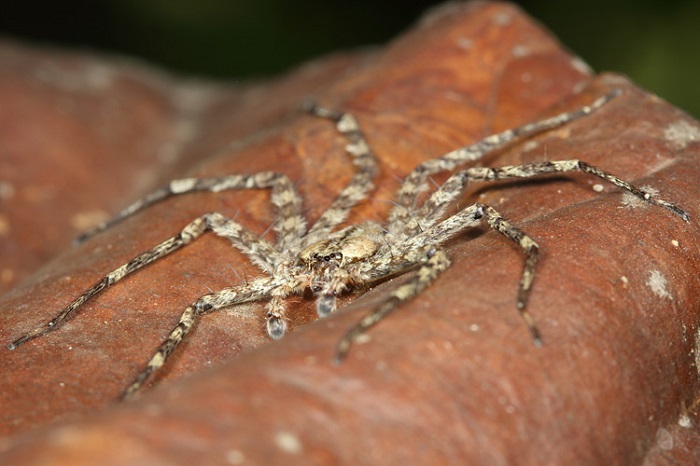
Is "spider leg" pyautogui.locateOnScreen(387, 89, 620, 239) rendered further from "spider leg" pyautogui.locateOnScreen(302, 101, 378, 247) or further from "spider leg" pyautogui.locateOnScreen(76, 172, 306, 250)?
"spider leg" pyautogui.locateOnScreen(76, 172, 306, 250)

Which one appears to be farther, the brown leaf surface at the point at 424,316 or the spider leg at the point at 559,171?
the spider leg at the point at 559,171

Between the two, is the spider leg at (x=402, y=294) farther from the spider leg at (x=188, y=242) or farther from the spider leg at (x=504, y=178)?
the spider leg at (x=188, y=242)

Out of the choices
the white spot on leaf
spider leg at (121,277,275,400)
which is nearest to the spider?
spider leg at (121,277,275,400)

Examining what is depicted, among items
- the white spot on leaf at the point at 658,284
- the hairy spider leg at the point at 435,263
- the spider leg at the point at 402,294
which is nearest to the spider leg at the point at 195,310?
the hairy spider leg at the point at 435,263

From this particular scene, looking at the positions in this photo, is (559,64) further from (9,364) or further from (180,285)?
(9,364)

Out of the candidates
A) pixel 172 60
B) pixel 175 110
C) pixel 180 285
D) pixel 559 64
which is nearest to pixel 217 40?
pixel 172 60

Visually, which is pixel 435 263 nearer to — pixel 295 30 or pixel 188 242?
pixel 188 242

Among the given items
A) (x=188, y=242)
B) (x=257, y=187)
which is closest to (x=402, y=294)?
(x=188, y=242)

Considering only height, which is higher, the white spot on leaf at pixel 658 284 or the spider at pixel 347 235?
the white spot on leaf at pixel 658 284
